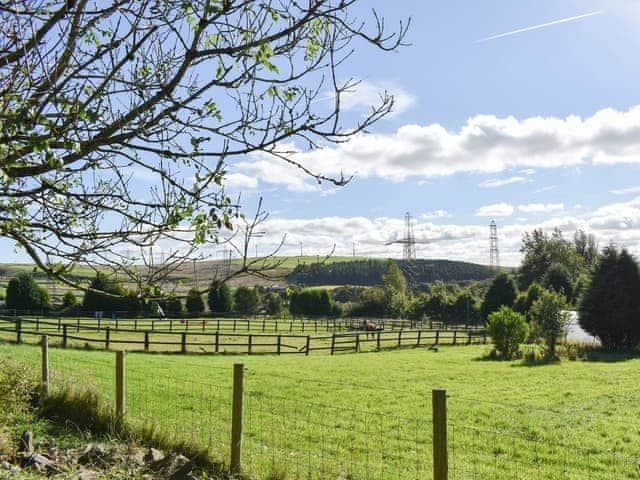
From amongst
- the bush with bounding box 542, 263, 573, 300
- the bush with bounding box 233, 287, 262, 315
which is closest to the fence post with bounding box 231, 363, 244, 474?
the bush with bounding box 542, 263, 573, 300

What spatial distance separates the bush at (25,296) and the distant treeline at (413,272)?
104811 millimetres

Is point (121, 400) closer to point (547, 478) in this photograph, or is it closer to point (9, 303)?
point (547, 478)

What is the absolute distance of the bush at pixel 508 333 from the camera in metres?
26.2

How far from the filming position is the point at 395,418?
10.9 metres

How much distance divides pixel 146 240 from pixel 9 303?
62509 millimetres

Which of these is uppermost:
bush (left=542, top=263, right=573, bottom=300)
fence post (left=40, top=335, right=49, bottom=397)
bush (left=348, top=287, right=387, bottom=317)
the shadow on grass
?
bush (left=542, top=263, right=573, bottom=300)

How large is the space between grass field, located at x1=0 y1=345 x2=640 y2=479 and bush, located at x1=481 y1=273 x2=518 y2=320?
3417 cm

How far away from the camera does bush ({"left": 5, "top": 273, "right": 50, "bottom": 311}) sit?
57.6 meters

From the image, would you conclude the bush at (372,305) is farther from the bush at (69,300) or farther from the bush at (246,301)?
the bush at (69,300)

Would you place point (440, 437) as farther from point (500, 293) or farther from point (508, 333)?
point (500, 293)

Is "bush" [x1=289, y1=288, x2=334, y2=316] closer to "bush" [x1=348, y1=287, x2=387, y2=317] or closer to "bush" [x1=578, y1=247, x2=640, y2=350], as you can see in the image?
"bush" [x1=348, y1=287, x2=387, y2=317]

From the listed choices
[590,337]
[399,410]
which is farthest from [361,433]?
[590,337]

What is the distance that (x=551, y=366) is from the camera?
74.0ft

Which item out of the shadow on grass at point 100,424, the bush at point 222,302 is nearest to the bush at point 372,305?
the bush at point 222,302
